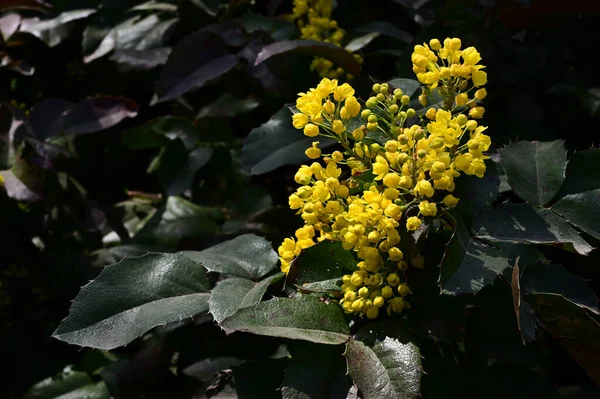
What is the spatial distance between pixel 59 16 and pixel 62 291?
2.63 ft

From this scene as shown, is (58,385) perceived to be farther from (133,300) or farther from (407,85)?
(407,85)

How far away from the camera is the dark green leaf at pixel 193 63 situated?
1617mm

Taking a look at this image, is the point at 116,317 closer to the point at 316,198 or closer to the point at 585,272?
the point at 316,198

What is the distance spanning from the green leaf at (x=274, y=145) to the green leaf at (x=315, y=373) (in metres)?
0.52

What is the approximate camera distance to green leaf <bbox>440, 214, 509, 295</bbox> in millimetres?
877

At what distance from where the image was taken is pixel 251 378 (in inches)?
43.8

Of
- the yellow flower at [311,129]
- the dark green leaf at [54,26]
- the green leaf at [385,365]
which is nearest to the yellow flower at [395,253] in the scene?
the green leaf at [385,365]

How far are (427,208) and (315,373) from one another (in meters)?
0.28

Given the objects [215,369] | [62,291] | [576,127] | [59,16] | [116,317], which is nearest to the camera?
[116,317]

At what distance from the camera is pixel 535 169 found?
1.16 meters

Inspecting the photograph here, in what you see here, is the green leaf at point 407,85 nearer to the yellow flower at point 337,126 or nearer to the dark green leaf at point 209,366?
the yellow flower at point 337,126

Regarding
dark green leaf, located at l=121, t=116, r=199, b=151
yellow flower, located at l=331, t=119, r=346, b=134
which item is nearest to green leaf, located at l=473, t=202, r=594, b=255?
yellow flower, located at l=331, t=119, r=346, b=134

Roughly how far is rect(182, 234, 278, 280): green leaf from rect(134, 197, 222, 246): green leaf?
1.25 ft

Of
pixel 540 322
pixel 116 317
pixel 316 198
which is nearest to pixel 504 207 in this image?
pixel 540 322
